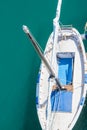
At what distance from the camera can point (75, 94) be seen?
1848mm

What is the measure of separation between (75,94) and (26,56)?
0.45 m

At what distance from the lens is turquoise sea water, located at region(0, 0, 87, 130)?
205 cm

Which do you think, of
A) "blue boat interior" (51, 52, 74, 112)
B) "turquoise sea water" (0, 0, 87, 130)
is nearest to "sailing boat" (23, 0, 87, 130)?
"blue boat interior" (51, 52, 74, 112)

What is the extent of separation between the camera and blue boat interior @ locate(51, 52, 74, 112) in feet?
6.14

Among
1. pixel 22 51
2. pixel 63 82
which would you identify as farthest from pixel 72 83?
pixel 22 51

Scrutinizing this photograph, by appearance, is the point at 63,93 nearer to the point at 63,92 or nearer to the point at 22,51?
the point at 63,92

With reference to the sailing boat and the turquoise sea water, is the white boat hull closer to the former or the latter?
the sailing boat

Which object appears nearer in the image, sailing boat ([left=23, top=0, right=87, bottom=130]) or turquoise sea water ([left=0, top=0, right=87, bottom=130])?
sailing boat ([left=23, top=0, right=87, bottom=130])

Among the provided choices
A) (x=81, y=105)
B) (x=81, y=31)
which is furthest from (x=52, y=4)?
(x=81, y=105)

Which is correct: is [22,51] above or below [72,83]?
above

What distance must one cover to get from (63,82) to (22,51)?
36cm

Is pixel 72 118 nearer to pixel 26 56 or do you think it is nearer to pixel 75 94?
pixel 75 94

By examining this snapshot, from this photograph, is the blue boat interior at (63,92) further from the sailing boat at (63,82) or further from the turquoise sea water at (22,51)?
the turquoise sea water at (22,51)

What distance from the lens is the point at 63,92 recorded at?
1.91 m
